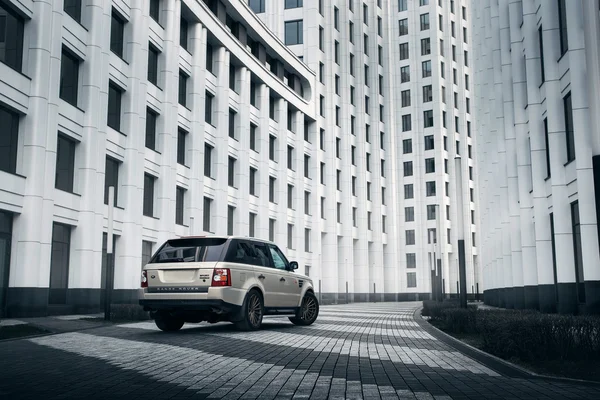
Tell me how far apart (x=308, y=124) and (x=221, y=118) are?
1680 centimetres

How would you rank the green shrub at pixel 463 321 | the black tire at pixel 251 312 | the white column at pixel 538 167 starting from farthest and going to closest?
Answer: the white column at pixel 538 167 < the green shrub at pixel 463 321 < the black tire at pixel 251 312

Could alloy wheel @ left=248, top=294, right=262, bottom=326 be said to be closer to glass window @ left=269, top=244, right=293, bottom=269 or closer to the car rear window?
Result: glass window @ left=269, top=244, right=293, bottom=269

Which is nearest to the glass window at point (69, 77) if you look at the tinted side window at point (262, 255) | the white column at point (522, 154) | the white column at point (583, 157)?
the tinted side window at point (262, 255)

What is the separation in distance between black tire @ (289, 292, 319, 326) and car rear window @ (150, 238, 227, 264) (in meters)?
3.88

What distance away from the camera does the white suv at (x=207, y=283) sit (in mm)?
12477

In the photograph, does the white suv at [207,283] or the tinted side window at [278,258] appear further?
the tinted side window at [278,258]

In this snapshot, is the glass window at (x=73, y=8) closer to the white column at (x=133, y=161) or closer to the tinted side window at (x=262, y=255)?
the white column at (x=133, y=161)

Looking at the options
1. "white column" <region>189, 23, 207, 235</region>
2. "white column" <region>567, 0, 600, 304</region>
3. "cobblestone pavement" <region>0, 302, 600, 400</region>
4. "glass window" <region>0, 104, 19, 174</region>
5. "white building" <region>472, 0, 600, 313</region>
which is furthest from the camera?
"white column" <region>189, 23, 207, 235</region>

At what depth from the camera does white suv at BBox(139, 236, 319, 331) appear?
12.5 metres

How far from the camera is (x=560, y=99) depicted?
21.1m

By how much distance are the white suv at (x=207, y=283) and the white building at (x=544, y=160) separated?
867 centimetres

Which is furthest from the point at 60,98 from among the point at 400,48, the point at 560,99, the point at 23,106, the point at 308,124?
the point at 400,48

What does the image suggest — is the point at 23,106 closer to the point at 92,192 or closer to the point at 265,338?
the point at 92,192

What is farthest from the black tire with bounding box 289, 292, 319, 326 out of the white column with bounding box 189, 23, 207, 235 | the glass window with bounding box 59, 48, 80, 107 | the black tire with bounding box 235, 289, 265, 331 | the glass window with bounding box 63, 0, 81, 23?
the white column with bounding box 189, 23, 207, 235
